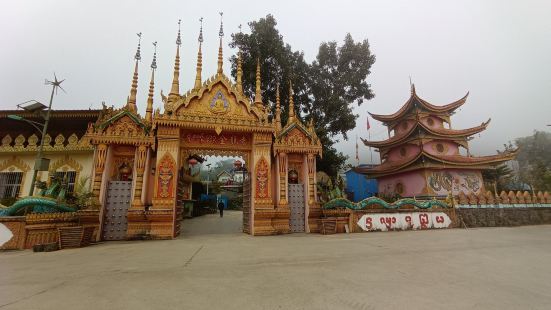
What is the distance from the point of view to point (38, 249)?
791 centimetres

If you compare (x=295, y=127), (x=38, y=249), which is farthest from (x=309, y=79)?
(x=38, y=249)

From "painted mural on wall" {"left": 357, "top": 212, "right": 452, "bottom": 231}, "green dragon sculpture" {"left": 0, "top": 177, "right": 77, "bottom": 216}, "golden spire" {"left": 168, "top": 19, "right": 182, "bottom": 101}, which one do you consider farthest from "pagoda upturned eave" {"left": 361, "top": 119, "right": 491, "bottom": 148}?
"green dragon sculpture" {"left": 0, "top": 177, "right": 77, "bottom": 216}

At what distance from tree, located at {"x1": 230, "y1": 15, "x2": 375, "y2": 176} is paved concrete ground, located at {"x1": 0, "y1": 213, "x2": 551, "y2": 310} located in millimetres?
13500

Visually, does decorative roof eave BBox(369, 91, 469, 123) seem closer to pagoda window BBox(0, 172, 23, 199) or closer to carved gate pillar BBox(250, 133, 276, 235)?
carved gate pillar BBox(250, 133, 276, 235)

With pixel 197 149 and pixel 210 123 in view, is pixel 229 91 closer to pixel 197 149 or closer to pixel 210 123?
pixel 210 123

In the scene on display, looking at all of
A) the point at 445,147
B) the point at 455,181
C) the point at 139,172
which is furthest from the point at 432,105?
the point at 139,172

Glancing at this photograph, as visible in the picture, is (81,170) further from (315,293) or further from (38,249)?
(315,293)

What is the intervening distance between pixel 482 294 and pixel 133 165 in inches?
512

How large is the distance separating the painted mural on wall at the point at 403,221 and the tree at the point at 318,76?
284 inches

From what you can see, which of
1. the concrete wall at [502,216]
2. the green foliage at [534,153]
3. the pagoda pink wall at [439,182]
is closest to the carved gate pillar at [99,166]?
the concrete wall at [502,216]

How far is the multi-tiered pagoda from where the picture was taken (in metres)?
21.8

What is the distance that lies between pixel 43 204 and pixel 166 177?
4.22 m

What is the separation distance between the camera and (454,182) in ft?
73.1

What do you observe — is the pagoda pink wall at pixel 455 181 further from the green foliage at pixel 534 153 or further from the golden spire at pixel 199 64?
the golden spire at pixel 199 64
